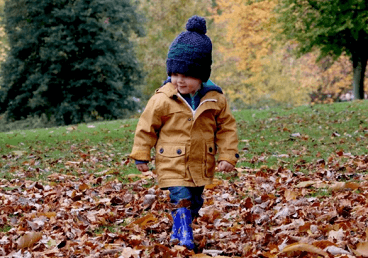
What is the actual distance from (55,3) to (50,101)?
4670 mm

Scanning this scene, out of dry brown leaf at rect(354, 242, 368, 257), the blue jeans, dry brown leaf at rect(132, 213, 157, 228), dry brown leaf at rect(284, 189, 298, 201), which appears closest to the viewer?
dry brown leaf at rect(354, 242, 368, 257)

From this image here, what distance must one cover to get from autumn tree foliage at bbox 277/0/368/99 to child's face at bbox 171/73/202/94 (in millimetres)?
12474

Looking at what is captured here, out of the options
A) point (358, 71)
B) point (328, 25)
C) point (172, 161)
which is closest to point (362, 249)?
point (172, 161)

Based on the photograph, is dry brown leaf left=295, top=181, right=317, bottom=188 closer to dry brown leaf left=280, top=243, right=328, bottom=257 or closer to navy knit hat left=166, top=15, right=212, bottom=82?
navy knit hat left=166, top=15, right=212, bottom=82

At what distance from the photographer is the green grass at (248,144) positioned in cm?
866

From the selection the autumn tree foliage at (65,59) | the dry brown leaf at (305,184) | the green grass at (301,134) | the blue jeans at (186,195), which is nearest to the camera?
the blue jeans at (186,195)

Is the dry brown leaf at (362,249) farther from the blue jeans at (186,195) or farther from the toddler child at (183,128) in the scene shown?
the blue jeans at (186,195)

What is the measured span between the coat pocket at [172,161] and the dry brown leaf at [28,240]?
1266 millimetres

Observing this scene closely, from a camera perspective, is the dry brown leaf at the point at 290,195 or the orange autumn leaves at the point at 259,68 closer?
the dry brown leaf at the point at 290,195

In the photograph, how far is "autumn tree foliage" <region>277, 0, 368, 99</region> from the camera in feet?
52.2

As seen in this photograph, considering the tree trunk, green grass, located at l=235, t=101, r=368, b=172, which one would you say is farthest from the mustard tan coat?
the tree trunk

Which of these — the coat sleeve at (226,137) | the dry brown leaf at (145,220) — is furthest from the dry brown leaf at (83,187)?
the coat sleeve at (226,137)

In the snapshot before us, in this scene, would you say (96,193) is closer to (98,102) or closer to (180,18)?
(98,102)

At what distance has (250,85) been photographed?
3294cm
